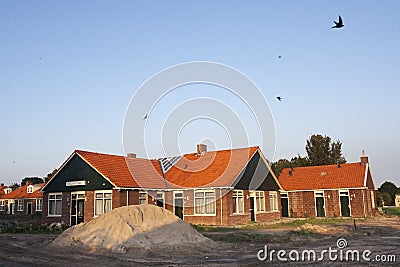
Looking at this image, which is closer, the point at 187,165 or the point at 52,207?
the point at 52,207

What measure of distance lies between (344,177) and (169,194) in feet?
50.9

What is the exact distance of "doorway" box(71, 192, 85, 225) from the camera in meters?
28.6

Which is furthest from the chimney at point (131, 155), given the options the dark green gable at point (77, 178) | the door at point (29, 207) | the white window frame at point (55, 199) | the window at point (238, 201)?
the door at point (29, 207)

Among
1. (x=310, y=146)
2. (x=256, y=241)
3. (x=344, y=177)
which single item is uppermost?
(x=310, y=146)

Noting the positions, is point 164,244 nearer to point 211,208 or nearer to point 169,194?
point 211,208

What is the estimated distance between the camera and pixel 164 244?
609 inches

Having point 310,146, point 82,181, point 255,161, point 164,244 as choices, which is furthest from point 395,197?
point 164,244

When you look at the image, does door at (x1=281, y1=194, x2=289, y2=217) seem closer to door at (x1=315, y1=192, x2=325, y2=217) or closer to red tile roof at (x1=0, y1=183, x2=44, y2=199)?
door at (x1=315, y1=192, x2=325, y2=217)

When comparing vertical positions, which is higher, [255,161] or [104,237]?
[255,161]

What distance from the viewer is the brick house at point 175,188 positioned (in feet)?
91.9

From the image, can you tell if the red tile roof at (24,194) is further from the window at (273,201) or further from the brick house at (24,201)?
the window at (273,201)

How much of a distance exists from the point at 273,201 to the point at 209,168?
6539 millimetres

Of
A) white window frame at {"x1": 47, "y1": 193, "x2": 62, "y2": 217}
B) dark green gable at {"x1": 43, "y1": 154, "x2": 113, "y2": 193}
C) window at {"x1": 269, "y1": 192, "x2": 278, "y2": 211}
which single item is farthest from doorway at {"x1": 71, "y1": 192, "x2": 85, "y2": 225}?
window at {"x1": 269, "y1": 192, "x2": 278, "y2": 211}

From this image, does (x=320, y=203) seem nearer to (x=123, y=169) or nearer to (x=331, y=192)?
(x=331, y=192)
